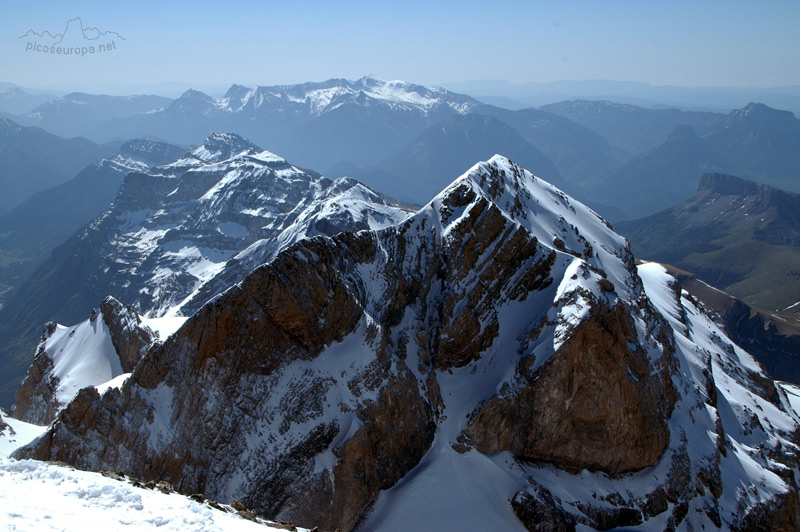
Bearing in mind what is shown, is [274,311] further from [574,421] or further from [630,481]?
[630,481]

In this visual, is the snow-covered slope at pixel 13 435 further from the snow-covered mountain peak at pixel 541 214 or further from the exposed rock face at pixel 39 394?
the snow-covered mountain peak at pixel 541 214

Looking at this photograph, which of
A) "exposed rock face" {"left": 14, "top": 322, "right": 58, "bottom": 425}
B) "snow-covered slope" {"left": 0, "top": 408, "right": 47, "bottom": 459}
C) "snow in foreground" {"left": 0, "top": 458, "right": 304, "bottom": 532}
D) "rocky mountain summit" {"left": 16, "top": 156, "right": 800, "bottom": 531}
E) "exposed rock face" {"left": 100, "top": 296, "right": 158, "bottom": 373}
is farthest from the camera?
"exposed rock face" {"left": 14, "top": 322, "right": 58, "bottom": 425}

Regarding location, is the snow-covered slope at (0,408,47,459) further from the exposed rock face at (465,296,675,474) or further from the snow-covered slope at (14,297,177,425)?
the exposed rock face at (465,296,675,474)

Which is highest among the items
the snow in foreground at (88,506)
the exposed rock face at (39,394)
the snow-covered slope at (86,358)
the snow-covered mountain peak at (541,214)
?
the snow-covered mountain peak at (541,214)

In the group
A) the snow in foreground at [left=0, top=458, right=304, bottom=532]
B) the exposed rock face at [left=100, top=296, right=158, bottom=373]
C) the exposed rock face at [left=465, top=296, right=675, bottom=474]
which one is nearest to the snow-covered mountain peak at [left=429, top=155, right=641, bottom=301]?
the exposed rock face at [left=465, top=296, right=675, bottom=474]

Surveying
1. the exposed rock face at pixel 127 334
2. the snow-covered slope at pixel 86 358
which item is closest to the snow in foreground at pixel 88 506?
the exposed rock face at pixel 127 334

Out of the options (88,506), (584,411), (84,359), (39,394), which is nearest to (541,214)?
(584,411)
